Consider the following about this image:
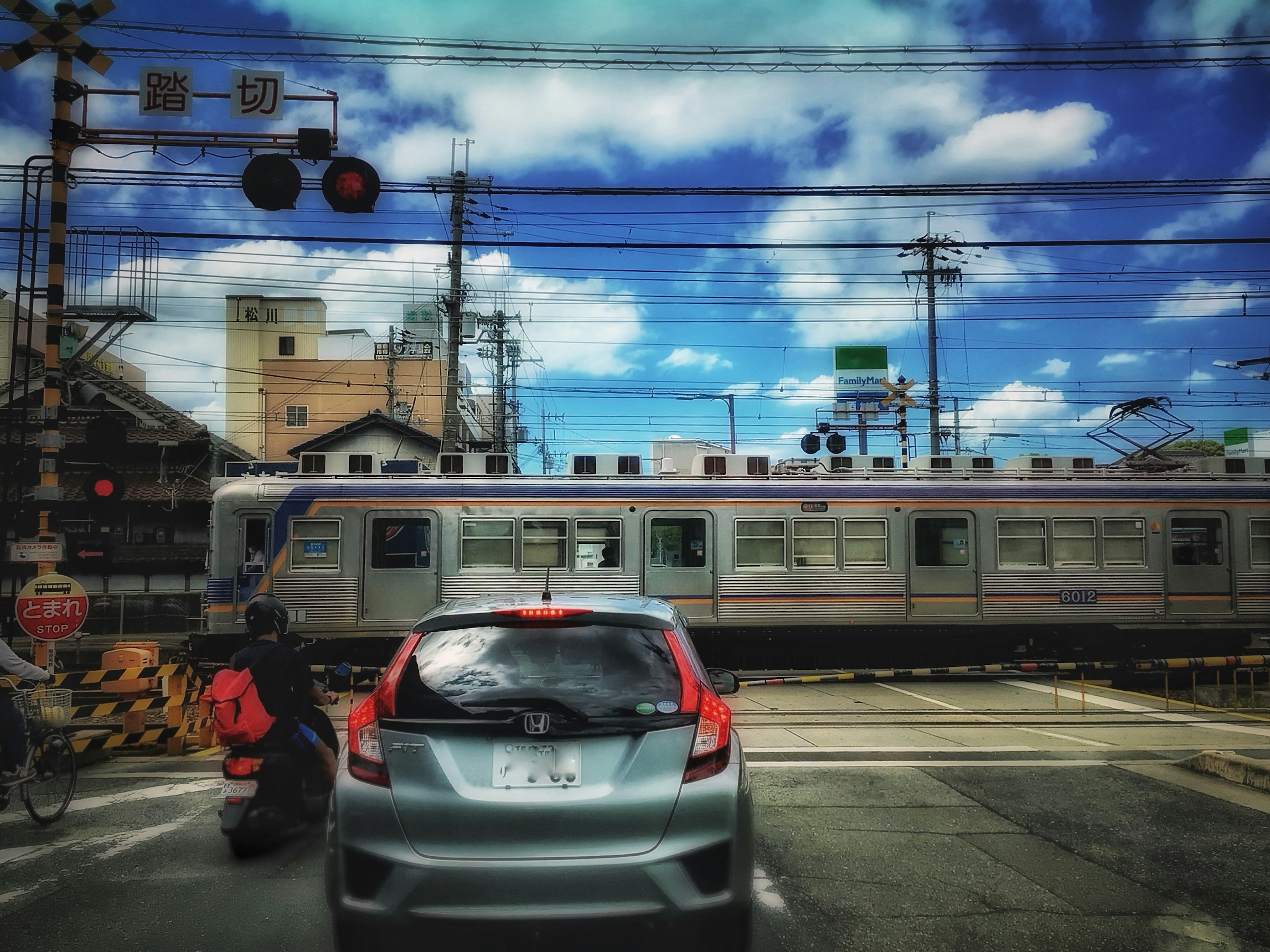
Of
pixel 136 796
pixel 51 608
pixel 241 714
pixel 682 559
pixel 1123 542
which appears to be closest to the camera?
pixel 241 714

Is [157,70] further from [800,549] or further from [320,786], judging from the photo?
[800,549]

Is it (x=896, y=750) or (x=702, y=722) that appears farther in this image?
(x=896, y=750)

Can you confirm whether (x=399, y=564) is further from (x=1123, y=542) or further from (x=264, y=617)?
(x=1123, y=542)

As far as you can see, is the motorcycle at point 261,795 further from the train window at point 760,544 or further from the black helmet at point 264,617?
the train window at point 760,544

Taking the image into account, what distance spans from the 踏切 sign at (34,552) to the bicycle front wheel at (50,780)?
4.04 meters

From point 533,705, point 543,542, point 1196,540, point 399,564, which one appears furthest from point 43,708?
point 1196,540

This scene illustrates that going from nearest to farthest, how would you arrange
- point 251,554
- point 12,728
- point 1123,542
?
point 12,728 < point 251,554 < point 1123,542

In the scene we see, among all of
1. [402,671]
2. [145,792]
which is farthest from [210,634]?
[402,671]

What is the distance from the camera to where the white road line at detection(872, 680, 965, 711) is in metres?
12.4

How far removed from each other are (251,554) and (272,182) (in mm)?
7901

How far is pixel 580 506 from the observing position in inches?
620

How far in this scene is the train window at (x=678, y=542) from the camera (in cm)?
1580

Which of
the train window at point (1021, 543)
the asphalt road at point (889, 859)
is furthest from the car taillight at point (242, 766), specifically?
the train window at point (1021, 543)

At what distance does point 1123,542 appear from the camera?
16578 mm
